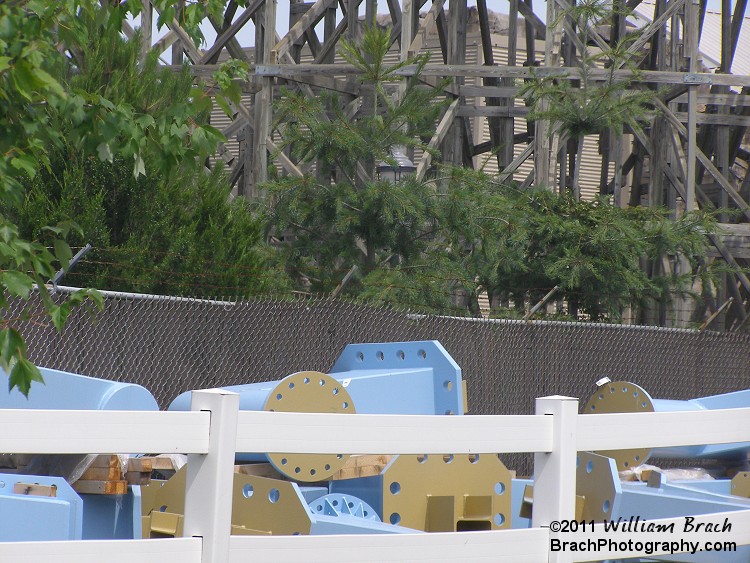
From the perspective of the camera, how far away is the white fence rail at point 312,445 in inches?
128

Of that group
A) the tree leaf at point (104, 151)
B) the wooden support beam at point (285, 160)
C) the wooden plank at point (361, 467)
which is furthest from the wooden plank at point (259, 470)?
the wooden support beam at point (285, 160)

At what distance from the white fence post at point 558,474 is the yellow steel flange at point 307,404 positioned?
2.29 m

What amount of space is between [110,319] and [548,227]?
21.0ft

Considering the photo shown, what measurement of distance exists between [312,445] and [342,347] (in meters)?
6.11

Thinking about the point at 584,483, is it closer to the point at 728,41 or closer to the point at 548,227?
Result: the point at 548,227

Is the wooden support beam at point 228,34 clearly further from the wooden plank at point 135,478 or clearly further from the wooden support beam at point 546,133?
the wooden plank at point 135,478

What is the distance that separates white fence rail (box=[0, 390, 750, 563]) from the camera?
3.25 metres

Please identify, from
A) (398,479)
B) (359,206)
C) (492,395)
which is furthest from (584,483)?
(359,206)

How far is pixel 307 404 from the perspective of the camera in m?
6.35

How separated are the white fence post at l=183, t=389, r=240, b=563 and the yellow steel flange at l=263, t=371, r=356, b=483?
2.71m

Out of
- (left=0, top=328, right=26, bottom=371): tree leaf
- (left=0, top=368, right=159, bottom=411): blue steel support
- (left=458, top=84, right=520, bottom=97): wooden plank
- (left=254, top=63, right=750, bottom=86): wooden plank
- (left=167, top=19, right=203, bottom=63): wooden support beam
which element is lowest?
(left=0, top=368, right=159, bottom=411): blue steel support

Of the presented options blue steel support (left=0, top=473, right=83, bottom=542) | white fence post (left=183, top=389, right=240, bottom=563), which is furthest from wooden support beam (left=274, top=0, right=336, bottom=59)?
white fence post (left=183, top=389, right=240, bottom=563)

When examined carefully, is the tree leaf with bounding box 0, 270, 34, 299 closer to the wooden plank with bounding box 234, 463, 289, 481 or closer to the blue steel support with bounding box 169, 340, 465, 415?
the wooden plank with bounding box 234, 463, 289, 481

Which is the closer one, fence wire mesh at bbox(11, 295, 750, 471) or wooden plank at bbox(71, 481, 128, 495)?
wooden plank at bbox(71, 481, 128, 495)
